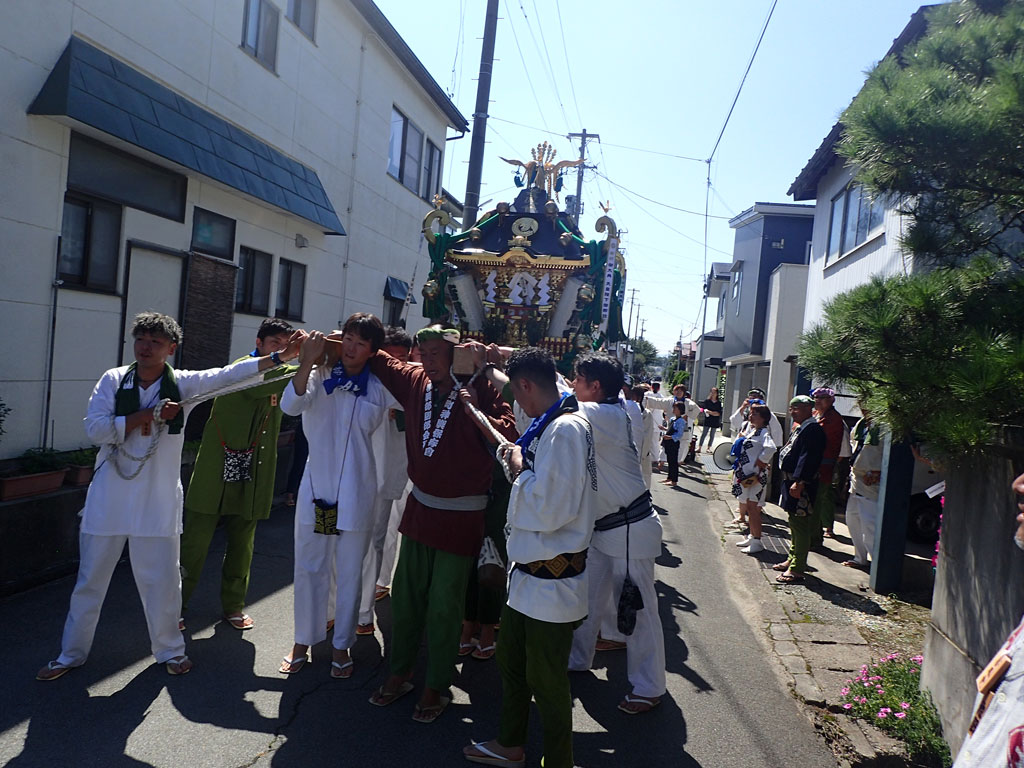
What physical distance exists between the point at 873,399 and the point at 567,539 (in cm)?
171

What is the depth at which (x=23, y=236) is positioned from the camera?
636cm

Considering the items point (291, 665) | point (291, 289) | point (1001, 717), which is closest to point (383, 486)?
point (291, 665)

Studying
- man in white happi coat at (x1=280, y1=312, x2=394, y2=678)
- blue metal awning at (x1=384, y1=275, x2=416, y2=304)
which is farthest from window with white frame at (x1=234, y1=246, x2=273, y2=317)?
man in white happi coat at (x1=280, y1=312, x2=394, y2=678)

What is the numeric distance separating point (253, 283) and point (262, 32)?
3514 mm

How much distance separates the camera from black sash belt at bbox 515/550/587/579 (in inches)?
125

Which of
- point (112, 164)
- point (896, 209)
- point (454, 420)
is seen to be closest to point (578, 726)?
point (454, 420)

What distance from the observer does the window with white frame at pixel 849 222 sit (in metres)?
10.2

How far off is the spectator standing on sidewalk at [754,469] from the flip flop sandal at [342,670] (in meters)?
5.11

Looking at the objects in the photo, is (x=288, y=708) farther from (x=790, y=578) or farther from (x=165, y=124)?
(x=165, y=124)

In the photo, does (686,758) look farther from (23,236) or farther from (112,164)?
(112,164)

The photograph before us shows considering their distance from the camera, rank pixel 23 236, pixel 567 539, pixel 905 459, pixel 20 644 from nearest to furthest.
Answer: pixel 567 539, pixel 20 644, pixel 23 236, pixel 905 459

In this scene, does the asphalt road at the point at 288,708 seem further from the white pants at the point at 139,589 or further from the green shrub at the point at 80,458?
the green shrub at the point at 80,458

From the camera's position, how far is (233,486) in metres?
4.84

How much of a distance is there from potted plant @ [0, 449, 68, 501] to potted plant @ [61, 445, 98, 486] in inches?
2.4
